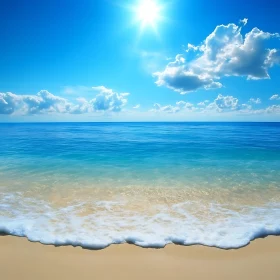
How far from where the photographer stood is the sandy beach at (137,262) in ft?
13.7

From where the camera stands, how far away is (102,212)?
6.91 meters

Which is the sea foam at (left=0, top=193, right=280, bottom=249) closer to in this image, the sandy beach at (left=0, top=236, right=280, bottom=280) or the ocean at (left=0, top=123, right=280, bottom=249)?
the ocean at (left=0, top=123, right=280, bottom=249)

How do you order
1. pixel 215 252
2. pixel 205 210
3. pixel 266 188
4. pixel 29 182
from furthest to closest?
1. pixel 29 182
2. pixel 266 188
3. pixel 205 210
4. pixel 215 252

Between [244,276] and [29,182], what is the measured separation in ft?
32.9

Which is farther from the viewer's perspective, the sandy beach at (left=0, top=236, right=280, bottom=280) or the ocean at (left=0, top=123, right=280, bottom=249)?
the ocean at (left=0, top=123, right=280, bottom=249)

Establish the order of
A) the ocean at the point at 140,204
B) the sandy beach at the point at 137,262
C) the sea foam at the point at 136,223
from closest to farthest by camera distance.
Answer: the sandy beach at the point at 137,262 → the sea foam at the point at 136,223 → the ocean at the point at 140,204

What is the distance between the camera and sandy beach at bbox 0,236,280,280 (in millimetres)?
4168

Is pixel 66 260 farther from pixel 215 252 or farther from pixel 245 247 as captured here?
pixel 245 247

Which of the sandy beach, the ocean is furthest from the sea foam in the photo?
the sandy beach

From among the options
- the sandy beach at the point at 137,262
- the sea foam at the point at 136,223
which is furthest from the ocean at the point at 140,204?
the sandy beach at the point at 137,262

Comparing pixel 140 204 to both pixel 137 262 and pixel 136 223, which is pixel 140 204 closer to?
pixel 136 223

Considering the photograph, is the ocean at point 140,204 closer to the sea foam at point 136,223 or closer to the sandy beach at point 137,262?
the sea foam at point 136,223

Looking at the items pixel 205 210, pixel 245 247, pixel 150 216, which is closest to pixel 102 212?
pixel 150 216

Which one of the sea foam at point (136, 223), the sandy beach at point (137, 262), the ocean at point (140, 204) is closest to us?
the sandy beach at point (137, 262)
